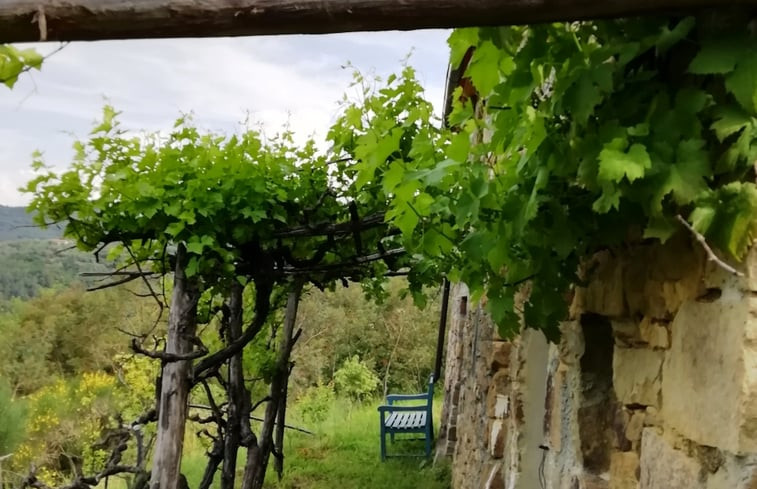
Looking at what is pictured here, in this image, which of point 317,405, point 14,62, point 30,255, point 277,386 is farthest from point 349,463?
point 14,62

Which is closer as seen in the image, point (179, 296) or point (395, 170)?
point (395, 170)

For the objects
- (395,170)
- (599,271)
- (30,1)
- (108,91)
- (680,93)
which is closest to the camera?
(30,1)

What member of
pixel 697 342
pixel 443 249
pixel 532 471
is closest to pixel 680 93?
pixel 697 342

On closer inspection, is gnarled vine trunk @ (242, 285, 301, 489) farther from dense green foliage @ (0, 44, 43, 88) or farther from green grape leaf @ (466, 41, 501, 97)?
dense green foliage @ (0, 44, 43, 88)

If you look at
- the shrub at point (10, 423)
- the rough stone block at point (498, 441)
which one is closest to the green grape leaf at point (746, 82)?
the rough stone block at point (498, 441)

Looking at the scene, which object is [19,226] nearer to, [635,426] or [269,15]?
[269,15]

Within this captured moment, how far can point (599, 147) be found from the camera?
0.92 m

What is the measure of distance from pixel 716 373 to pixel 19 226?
2772mm

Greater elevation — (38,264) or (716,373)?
(716,373)

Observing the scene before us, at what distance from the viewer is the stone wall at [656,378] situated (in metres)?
0.80

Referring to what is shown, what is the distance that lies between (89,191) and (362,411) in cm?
724

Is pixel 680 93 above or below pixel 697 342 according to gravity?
above

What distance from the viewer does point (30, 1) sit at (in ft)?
2.44

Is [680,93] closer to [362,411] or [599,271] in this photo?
[599,271]
